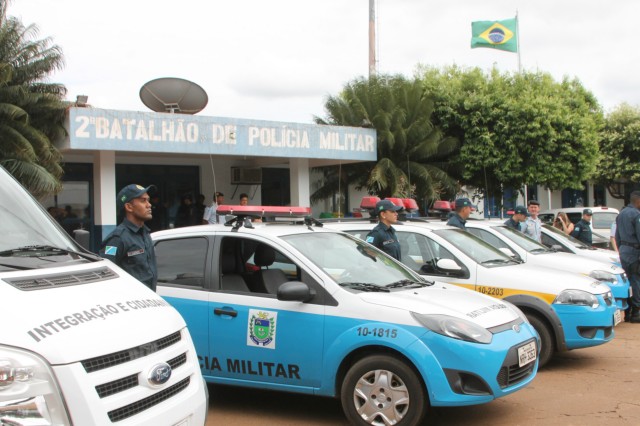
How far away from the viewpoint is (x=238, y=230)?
602 cm

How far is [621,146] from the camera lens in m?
27.9

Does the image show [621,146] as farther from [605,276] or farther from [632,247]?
[605,276]

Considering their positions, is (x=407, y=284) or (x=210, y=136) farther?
(x=210, y=136)

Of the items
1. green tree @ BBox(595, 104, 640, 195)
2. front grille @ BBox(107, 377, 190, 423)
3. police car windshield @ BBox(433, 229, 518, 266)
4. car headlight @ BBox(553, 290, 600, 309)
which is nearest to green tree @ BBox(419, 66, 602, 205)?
green tree @ BBox(595, 104, 640, 195)

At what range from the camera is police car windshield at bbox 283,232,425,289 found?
18.6 feet

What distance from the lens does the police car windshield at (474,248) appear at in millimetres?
7755

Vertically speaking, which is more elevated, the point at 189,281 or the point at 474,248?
the point at 474,248

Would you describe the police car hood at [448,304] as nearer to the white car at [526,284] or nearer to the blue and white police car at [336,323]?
the blue and white police car at [336,323]

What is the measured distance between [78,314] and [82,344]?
200mm

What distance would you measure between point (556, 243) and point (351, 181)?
8532 mm

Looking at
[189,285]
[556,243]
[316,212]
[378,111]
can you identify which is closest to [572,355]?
[556,243]

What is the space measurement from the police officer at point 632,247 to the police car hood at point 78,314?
8.27 m

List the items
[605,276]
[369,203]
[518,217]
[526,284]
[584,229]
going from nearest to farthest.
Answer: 1. [526,284]
2. [605,276]
3. [369,203]
4. [518,217]
5. [584,229]

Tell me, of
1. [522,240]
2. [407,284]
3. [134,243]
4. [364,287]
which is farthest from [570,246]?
[134,243]
